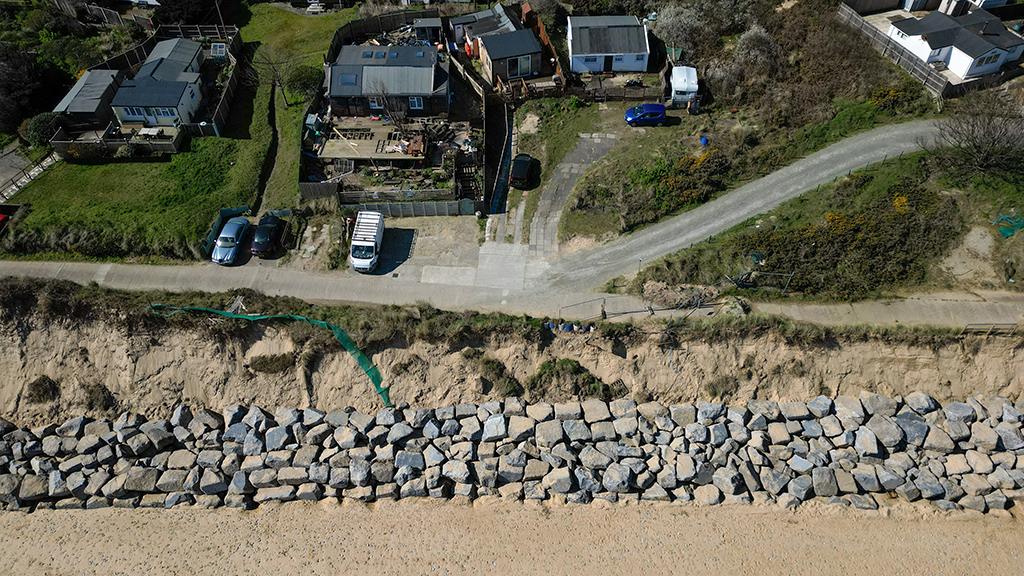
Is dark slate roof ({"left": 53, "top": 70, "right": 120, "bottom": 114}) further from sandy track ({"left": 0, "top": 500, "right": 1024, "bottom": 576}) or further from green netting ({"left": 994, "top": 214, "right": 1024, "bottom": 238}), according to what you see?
green netting ({"left": 994, "top": 214, "right": 1024, "bottom": 238})

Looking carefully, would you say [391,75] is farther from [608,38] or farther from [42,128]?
[42,128]

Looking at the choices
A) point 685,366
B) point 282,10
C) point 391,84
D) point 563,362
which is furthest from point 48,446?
point 282,10

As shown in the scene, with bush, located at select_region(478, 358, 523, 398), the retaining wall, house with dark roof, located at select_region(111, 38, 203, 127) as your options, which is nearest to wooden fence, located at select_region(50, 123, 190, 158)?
house with dark roof, located at select_region(111, 38, 203, 127)

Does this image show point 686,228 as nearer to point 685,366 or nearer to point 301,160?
point 685,366

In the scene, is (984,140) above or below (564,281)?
above

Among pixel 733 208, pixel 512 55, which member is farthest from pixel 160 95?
pixel 733 208
